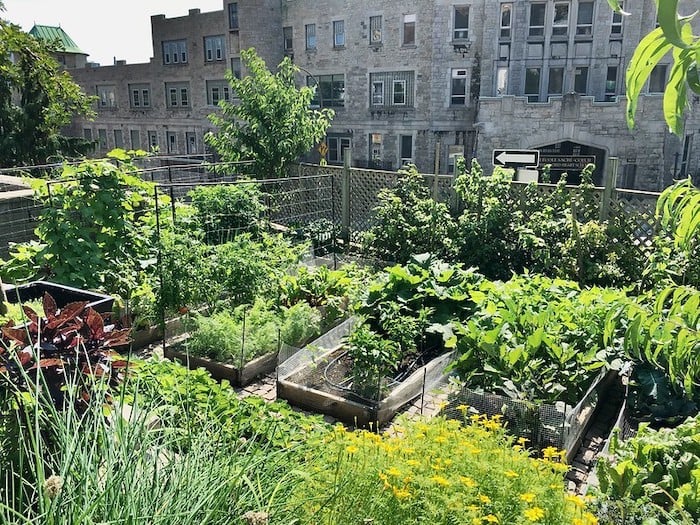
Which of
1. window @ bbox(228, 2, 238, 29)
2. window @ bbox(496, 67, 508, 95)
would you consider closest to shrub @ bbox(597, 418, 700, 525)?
window @ bbox(496, 67, 508, 95)

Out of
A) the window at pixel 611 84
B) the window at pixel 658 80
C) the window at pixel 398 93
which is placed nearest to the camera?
the window at pixel 658 80

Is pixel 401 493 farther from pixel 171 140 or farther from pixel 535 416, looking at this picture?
pixel 171 140

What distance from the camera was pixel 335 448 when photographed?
262 cm

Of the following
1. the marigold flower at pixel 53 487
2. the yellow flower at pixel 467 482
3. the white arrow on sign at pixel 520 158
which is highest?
the white arrow on sign at pixel 520 158

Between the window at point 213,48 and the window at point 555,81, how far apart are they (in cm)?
1780

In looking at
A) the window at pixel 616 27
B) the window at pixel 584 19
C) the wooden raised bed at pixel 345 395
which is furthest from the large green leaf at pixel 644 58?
the window at pixel 584 19

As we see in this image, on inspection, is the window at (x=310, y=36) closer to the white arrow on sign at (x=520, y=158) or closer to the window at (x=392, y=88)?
the window at (x=392, y=88)

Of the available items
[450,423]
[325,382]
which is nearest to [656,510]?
[450,423]

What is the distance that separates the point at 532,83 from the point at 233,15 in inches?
639

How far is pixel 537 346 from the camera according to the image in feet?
13.4

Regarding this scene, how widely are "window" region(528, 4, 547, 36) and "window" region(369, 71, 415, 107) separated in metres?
5.13

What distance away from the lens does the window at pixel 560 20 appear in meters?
23.2

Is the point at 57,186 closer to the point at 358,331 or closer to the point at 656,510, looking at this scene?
the point at 358,331

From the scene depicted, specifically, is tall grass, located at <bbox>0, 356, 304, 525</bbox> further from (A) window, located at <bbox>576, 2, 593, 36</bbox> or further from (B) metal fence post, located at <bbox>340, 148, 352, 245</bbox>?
(A) window, located at <bbox>576, 2, 593, 36</bbox>
